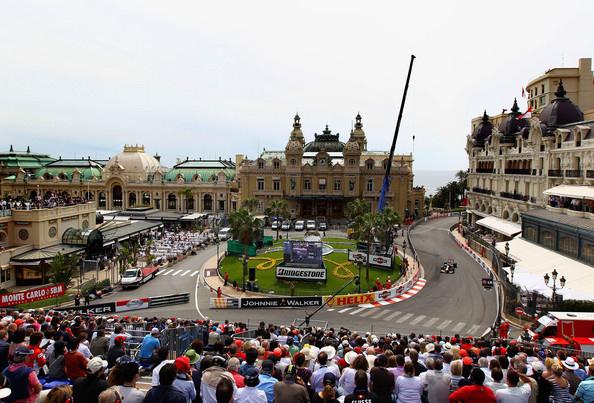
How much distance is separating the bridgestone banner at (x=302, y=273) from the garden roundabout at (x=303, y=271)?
10 cm

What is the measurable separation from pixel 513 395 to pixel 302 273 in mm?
35774

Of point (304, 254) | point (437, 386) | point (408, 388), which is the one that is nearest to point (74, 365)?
point (408, 388)

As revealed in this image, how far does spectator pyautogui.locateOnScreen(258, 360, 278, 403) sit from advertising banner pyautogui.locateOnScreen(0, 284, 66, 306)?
34.7 meters

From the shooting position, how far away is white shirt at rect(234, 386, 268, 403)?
9180 millimetres

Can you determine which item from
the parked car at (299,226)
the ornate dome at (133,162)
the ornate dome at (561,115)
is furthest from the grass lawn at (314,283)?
the ornate dome at (133,162)

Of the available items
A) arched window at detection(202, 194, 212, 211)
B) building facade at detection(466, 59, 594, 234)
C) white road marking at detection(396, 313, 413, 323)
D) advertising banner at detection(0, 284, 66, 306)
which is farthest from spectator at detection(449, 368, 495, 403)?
arched window at detection(202, 194, 212, 211)

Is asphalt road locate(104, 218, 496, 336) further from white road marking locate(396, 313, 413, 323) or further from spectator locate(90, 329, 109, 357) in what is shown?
spectator locate(90, 329, 109, 357)

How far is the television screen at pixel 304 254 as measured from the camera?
4562 centimetres

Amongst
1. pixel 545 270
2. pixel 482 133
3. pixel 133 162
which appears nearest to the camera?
pixel 545 270

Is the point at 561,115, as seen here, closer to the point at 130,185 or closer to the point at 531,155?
the point at 531,155

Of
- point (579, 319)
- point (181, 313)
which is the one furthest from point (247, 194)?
point (579, 319)

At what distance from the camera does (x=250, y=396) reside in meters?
9.22

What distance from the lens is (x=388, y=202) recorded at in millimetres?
91500

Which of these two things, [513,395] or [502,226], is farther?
[502,226]
